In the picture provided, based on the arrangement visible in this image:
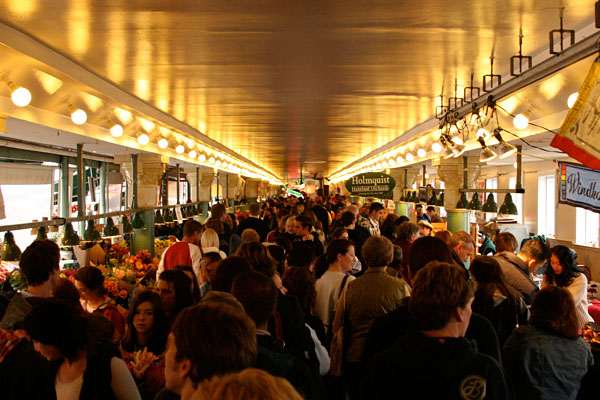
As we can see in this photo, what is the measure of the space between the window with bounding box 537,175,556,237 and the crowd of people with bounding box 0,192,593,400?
48.7ft

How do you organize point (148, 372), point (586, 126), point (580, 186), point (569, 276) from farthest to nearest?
point (580, 186), point (569, 276), point (148, 372), point (586, 126)

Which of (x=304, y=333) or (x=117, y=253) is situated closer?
(x=304, y=333)

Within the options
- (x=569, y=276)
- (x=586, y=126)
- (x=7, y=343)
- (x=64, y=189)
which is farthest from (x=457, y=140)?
(x=64, y=189)

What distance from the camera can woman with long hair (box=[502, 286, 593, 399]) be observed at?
3598mm

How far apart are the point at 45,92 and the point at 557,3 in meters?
4.83

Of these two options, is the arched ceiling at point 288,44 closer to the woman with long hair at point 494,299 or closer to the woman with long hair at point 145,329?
the woman with long hair at point 494,299

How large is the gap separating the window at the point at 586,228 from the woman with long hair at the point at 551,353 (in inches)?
539

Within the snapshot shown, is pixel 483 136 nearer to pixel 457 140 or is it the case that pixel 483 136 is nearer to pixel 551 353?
pixel 457 140

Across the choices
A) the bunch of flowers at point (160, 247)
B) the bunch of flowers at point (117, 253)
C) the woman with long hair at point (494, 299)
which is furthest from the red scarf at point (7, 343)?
the bunch of flowers at point (160, 247)

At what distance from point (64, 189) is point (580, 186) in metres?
11.8

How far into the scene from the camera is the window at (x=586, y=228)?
15.9 metres

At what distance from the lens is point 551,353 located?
11.8ft

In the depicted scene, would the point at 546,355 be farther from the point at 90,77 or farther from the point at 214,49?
the point at 90,77

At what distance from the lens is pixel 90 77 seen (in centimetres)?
546
